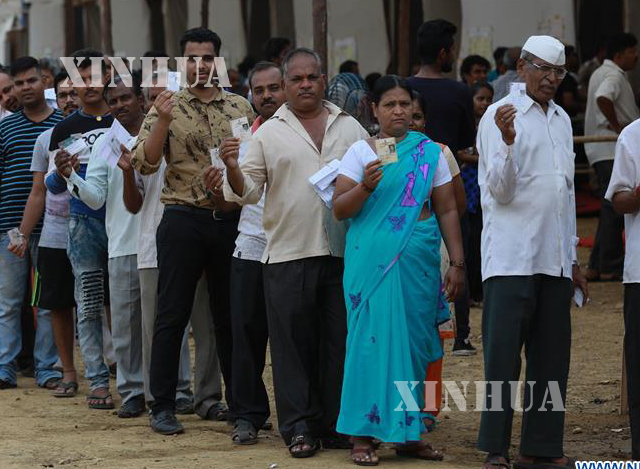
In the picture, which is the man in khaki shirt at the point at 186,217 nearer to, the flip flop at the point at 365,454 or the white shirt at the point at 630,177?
the flip flop at the point at 365,454

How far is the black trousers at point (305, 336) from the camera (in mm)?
7008

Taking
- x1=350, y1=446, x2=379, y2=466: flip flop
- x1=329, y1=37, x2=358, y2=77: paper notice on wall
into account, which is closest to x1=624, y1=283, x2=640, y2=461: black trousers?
x1=350, y1=446, x2=379, y2=466: flip flop

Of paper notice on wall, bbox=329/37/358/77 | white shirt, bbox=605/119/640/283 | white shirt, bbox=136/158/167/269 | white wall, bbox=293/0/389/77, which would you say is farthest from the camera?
paper notice on wall, bbox=329/37/358/77

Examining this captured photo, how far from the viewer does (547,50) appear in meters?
6.50

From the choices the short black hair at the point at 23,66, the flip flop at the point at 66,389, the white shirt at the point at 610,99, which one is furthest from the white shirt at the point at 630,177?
the white shirt at the point at 610,99

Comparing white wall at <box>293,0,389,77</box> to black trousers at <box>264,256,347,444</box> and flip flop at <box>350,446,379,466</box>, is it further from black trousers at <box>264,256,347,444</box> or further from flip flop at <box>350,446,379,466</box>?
flip flop at <box>350,446,379,466</box>

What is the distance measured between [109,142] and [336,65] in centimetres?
1090

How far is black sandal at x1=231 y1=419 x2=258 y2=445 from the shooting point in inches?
289

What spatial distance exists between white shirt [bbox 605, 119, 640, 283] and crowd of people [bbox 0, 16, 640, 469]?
1 centimetres

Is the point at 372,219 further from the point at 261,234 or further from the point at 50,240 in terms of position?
the point at 50,240

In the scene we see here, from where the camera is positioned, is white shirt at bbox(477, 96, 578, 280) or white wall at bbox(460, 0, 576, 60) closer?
white shirt at bbox(477, 96, 578, 280)

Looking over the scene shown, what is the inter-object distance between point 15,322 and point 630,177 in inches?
195

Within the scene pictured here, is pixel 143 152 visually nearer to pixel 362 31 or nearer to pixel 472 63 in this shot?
pixel 472 63

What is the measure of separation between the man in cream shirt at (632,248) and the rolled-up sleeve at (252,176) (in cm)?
171
